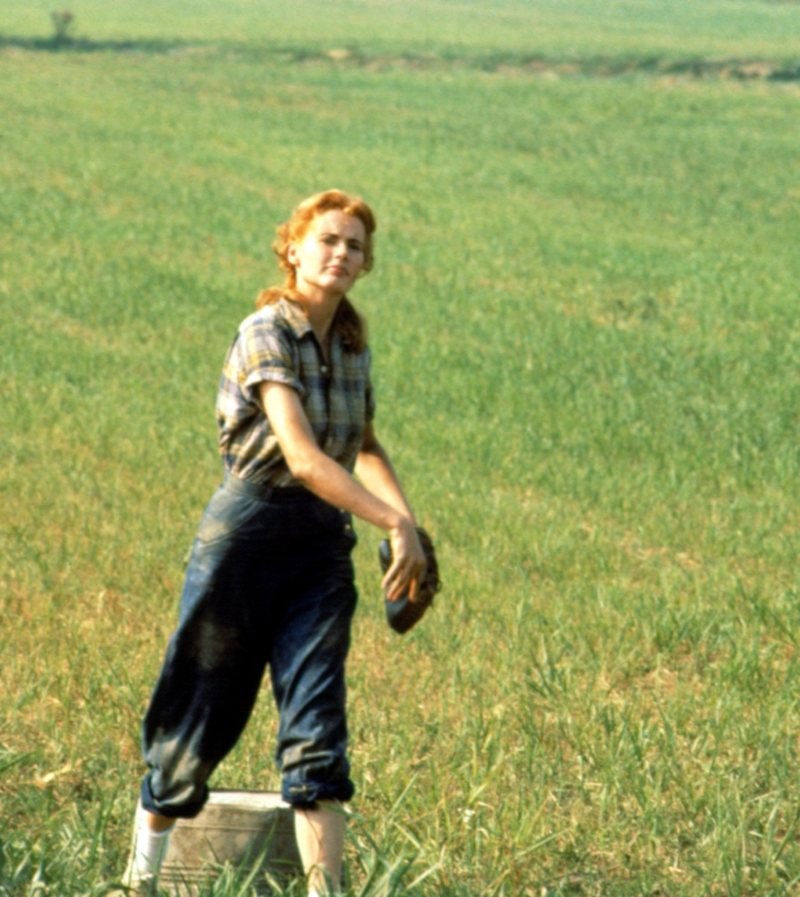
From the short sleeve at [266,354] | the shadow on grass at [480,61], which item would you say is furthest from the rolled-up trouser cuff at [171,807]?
→ the shadow on grass at [480,61]

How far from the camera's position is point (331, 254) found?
3975 mm

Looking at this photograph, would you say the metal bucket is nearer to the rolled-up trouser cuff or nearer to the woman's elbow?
the rolled-up trouser cuff

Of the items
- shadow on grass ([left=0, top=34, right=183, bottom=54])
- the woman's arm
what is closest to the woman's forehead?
the woman's arm

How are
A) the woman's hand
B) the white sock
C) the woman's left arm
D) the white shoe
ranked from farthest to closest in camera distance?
the woman's left arm, the white sock, the white shoe, the woman's hand

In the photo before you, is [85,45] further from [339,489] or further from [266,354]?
[339,489]

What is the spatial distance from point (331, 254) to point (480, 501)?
15.6 ft

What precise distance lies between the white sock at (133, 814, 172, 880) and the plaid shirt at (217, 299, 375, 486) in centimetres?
85

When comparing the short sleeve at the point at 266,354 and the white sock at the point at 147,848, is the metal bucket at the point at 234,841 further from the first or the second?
the short sleeve at the point at 266,354

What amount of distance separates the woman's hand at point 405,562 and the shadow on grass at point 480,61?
54.1m

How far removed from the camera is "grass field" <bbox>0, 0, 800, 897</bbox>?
4504 millimetres

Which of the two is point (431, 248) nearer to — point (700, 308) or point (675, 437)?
point (700, 308)

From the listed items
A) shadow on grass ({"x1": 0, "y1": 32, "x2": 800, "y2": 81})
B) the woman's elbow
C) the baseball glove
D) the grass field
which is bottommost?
shadow on grass ({"x1": 0, "y1": 32, "x2": 800, "y2": 81})

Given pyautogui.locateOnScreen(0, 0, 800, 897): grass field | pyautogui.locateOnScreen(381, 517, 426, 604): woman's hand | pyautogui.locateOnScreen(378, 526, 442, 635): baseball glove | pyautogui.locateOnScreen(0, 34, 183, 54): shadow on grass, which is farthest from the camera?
pyautogui.locateOnScreen(0, 34, 183, 54): shadow on grass

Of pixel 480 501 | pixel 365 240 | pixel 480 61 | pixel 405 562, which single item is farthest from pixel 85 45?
pixel 405 562
